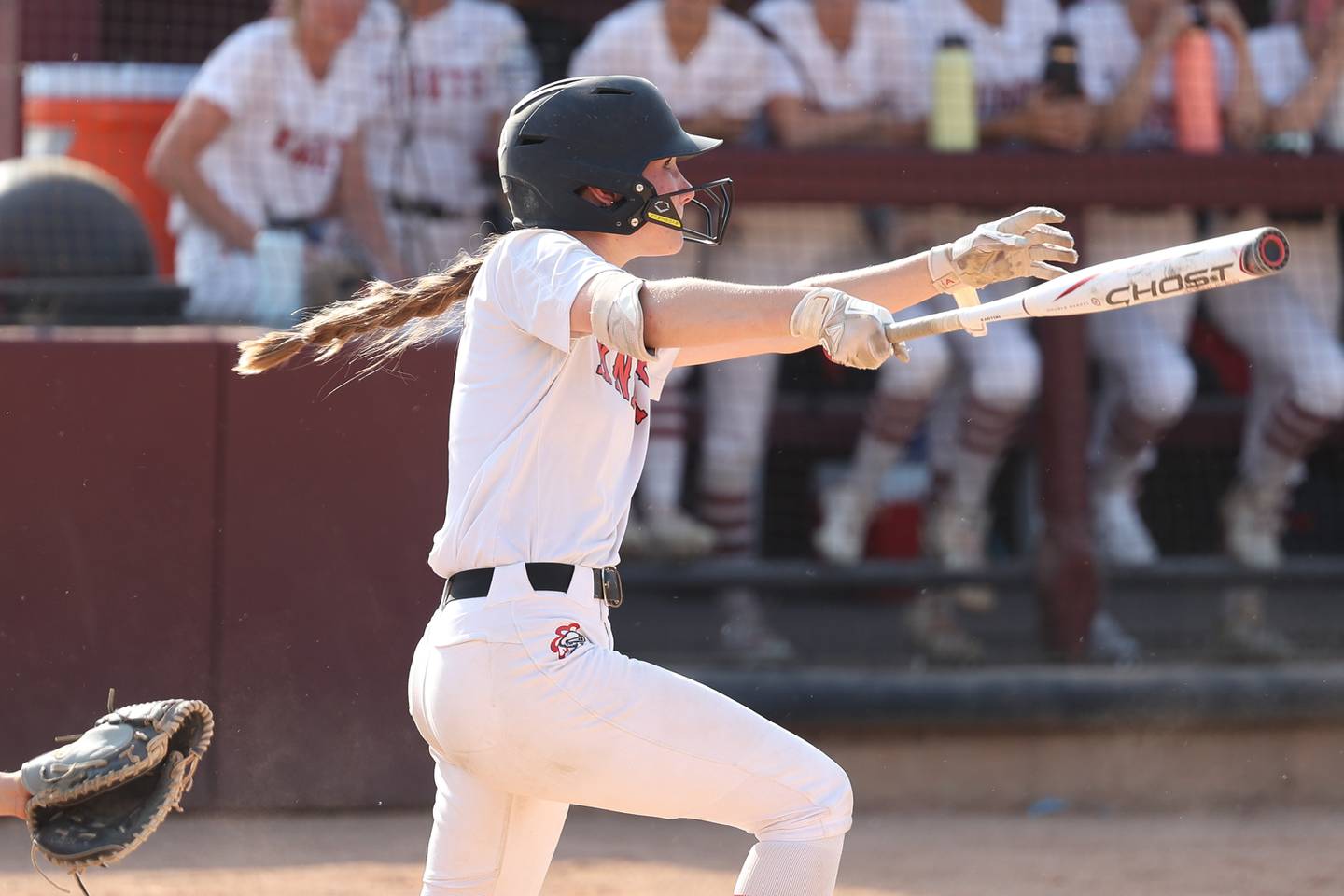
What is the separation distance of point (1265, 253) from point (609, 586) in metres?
1.09

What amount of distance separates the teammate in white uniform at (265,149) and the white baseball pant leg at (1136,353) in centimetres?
235

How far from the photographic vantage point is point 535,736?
8.59 ft

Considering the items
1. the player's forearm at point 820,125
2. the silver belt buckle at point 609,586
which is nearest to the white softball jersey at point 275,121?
the player's forearm at point 820,125

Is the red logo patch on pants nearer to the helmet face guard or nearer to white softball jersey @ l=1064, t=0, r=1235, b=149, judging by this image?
the helmet face guard

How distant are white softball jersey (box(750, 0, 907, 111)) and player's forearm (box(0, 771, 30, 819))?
3.76 meters

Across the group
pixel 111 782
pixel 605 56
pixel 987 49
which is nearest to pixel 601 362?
pixel 111 782

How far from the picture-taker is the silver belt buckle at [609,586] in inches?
109

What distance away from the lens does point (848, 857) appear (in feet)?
16.2

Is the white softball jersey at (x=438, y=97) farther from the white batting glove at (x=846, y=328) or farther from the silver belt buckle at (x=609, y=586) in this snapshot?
the white batting glove at (x=846, y=328)

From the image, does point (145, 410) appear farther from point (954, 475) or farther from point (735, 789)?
point (735, 789)

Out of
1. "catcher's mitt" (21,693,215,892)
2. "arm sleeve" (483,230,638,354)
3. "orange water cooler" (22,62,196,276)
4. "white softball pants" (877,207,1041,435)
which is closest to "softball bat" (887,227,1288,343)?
"arm sleeve" (483,230,638,354)

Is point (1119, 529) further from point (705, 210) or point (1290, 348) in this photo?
point (705, 210)

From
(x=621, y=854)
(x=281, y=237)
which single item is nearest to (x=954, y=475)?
(x=621, y=854)

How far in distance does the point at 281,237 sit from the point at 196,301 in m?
0.33
